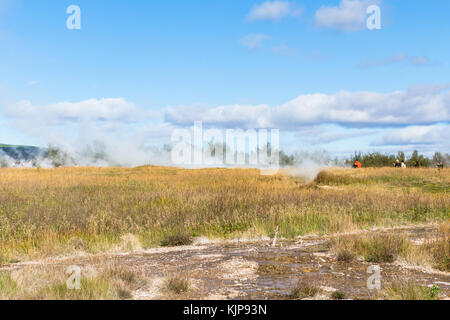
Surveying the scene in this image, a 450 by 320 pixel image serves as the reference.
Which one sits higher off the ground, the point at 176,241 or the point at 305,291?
the point at 305,291

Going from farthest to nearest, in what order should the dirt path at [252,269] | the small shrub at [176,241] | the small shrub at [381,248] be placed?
the small shrub at [176,241]
the small shrub at [381,248]
the dirt path at [252,269]

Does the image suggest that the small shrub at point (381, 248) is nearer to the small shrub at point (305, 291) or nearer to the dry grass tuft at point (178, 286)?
the small shrub at point (305, 291)

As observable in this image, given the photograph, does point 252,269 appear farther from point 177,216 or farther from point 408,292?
point 177,216

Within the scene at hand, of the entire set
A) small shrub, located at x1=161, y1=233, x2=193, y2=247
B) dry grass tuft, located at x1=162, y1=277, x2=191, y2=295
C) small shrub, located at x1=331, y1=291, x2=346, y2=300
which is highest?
dry grass tuft, located at x1=162, y1=277, x2=191, y2=295

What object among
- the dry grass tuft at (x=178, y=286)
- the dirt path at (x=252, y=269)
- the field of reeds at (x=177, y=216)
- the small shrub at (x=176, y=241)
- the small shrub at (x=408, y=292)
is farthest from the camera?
the small shrub at (x=176, y=241)

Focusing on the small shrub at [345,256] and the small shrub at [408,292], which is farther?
the small shrub at [345,256]

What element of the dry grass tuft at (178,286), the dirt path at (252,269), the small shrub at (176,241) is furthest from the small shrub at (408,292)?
the small shrub at (176,241)

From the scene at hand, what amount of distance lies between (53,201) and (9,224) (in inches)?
174

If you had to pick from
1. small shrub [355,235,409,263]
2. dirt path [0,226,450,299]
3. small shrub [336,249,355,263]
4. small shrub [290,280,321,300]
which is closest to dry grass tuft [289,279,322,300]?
small shrub [290,280,321,300]

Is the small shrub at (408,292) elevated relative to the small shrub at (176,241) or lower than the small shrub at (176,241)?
elevated

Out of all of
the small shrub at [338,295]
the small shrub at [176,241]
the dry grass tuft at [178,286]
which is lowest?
the small shrub at [176,241]

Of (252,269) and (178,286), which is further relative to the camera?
(252,269)

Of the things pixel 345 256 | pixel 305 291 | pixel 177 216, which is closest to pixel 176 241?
pixel 177 216

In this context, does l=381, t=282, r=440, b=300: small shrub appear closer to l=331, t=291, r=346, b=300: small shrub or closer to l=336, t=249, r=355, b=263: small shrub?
l=331, t=291, r=346, b=300: small shrub
